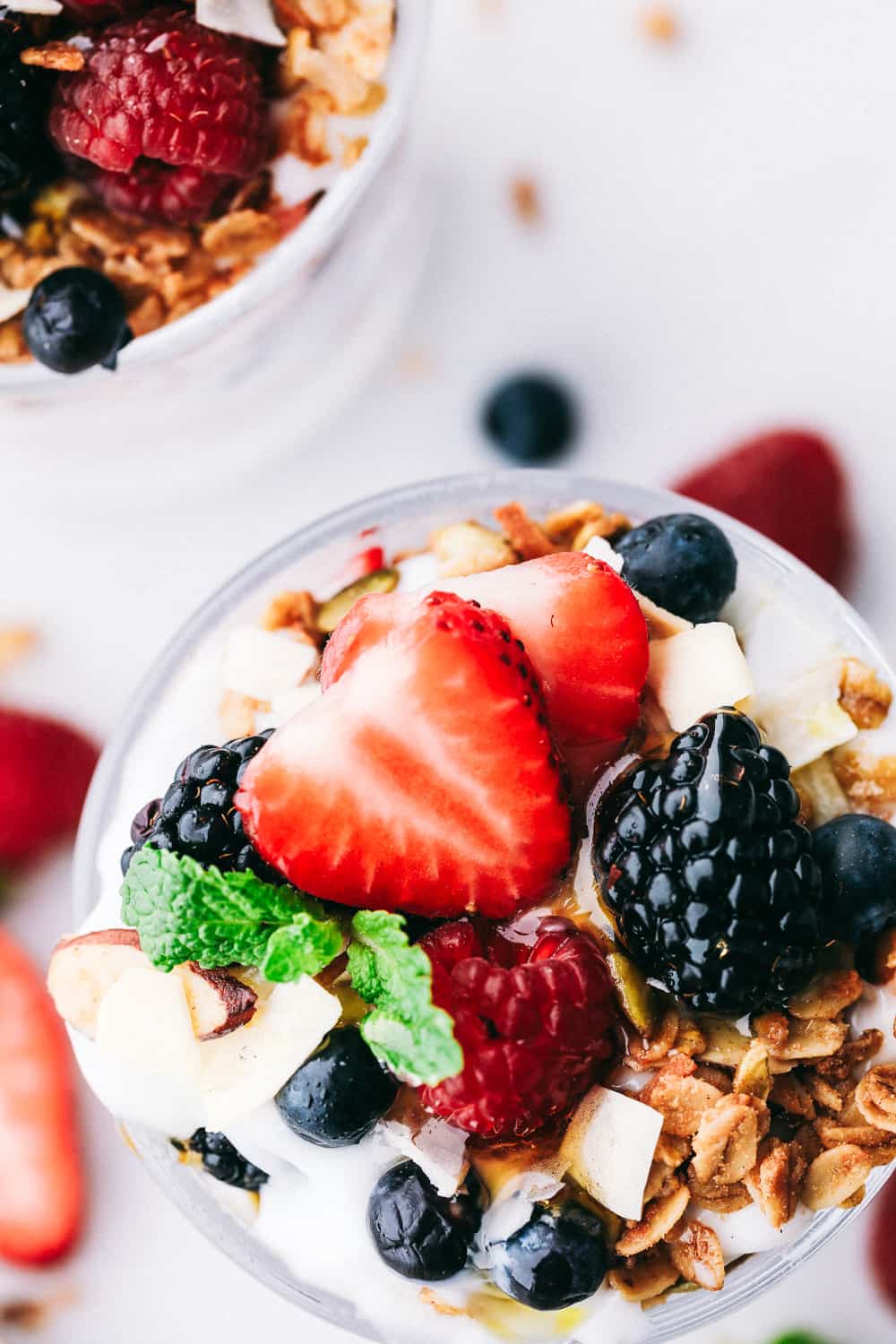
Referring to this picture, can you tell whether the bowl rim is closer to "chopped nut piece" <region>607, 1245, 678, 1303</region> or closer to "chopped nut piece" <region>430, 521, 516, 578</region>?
"chopped nut piece" <region>430, 521, 516, 578</region>

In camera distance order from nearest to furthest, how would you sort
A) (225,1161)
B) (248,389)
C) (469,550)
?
(225,1161) → (469,550) → (248,389)

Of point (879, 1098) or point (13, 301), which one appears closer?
point (879, 1098)

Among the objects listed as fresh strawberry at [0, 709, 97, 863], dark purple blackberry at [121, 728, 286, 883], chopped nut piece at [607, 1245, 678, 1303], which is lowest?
fresh strawberry at [0, 709, 97, 863]

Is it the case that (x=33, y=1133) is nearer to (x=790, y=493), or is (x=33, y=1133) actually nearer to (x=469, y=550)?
(x=469, y=550)

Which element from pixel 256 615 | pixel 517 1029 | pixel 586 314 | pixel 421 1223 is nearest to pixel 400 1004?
pixel 517 1029

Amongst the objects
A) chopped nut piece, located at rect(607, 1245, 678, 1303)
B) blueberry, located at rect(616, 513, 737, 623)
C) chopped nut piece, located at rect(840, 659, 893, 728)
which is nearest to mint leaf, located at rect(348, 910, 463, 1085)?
chopped nut piece, located at rect(607, 1245, 678, 1303)

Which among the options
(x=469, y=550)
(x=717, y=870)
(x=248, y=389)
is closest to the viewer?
(x=717, y=870)
